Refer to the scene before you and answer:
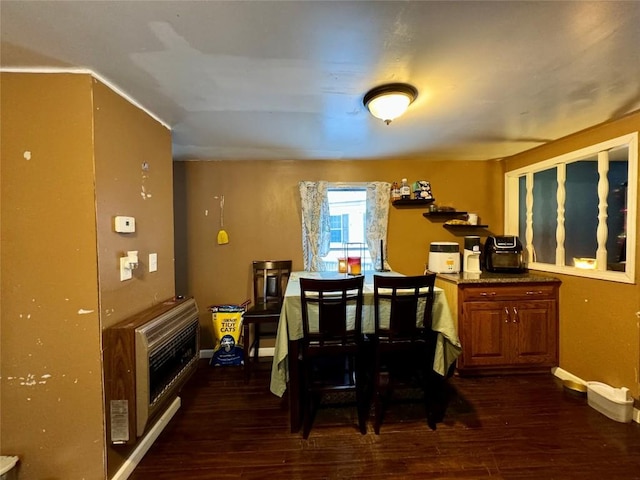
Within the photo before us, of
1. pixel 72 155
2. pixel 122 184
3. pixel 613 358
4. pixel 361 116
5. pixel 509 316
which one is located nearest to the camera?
pixel 72 155

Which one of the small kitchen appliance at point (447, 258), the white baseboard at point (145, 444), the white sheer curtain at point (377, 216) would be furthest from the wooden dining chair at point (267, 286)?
the small kitchen appliance at point (447, 258)

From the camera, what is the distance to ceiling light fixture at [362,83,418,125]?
1566 millimetres

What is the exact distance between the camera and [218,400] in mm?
2279

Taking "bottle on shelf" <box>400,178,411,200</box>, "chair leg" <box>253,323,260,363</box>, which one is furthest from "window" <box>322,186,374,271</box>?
"chair leg" <box>253,323,260,363</box>

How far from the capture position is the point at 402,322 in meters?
1.80

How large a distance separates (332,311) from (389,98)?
1.32 metres

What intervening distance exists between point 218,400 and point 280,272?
1306mm

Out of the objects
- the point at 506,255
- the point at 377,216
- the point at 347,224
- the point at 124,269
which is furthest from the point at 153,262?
the point at 506,255

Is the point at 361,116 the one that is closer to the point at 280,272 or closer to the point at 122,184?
the point at 122,184

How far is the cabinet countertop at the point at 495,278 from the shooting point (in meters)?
2.53

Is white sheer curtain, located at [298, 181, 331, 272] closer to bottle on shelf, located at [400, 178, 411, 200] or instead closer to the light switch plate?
bottle on shelf, located at [400, 178, 411, 200]

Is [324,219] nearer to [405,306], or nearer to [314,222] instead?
[314,222]

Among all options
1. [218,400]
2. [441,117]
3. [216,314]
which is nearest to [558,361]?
[441,117]

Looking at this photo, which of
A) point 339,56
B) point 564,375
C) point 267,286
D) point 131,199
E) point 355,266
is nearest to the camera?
point 339,56
